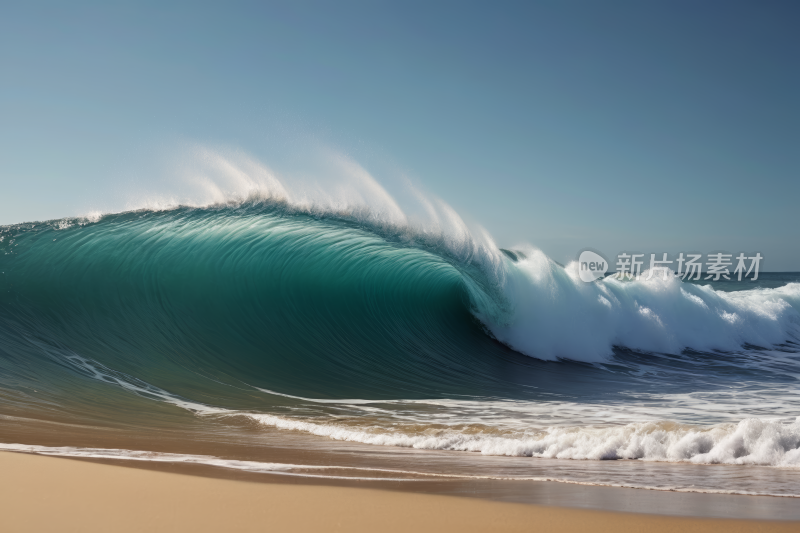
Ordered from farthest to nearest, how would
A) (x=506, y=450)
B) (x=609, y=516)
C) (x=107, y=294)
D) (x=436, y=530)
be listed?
(x=107, y=294), (x=506, y=450), (x=609, y=516), (x=436, y=530)

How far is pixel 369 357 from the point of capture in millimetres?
7738

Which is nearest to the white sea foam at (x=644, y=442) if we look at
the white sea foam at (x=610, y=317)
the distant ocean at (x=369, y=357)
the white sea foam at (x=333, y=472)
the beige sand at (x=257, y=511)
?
the distant ocean at (x=369, y=357)

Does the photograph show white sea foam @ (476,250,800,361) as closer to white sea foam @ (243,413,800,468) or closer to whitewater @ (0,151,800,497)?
whitewater @ (0,151,800,497)

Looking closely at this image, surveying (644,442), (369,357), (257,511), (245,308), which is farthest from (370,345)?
(257,511)

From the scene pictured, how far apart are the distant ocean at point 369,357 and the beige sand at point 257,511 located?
0.53 metres

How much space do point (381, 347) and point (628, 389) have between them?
3.46m

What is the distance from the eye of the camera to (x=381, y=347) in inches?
323

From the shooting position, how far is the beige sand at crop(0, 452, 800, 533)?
2.11m

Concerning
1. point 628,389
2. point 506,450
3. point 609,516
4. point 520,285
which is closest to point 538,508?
point 609,516

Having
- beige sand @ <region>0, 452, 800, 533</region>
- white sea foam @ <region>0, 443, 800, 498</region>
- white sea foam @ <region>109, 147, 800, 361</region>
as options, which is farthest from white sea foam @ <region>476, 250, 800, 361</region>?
beige sand @ <region>0, 452, 800, 533</region>

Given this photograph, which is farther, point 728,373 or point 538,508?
point 728,373

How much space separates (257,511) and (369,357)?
547 cm

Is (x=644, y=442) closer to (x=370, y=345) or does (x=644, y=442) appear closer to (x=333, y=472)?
(x=333, y=472)

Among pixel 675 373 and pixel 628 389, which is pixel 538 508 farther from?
pixel 675 373
